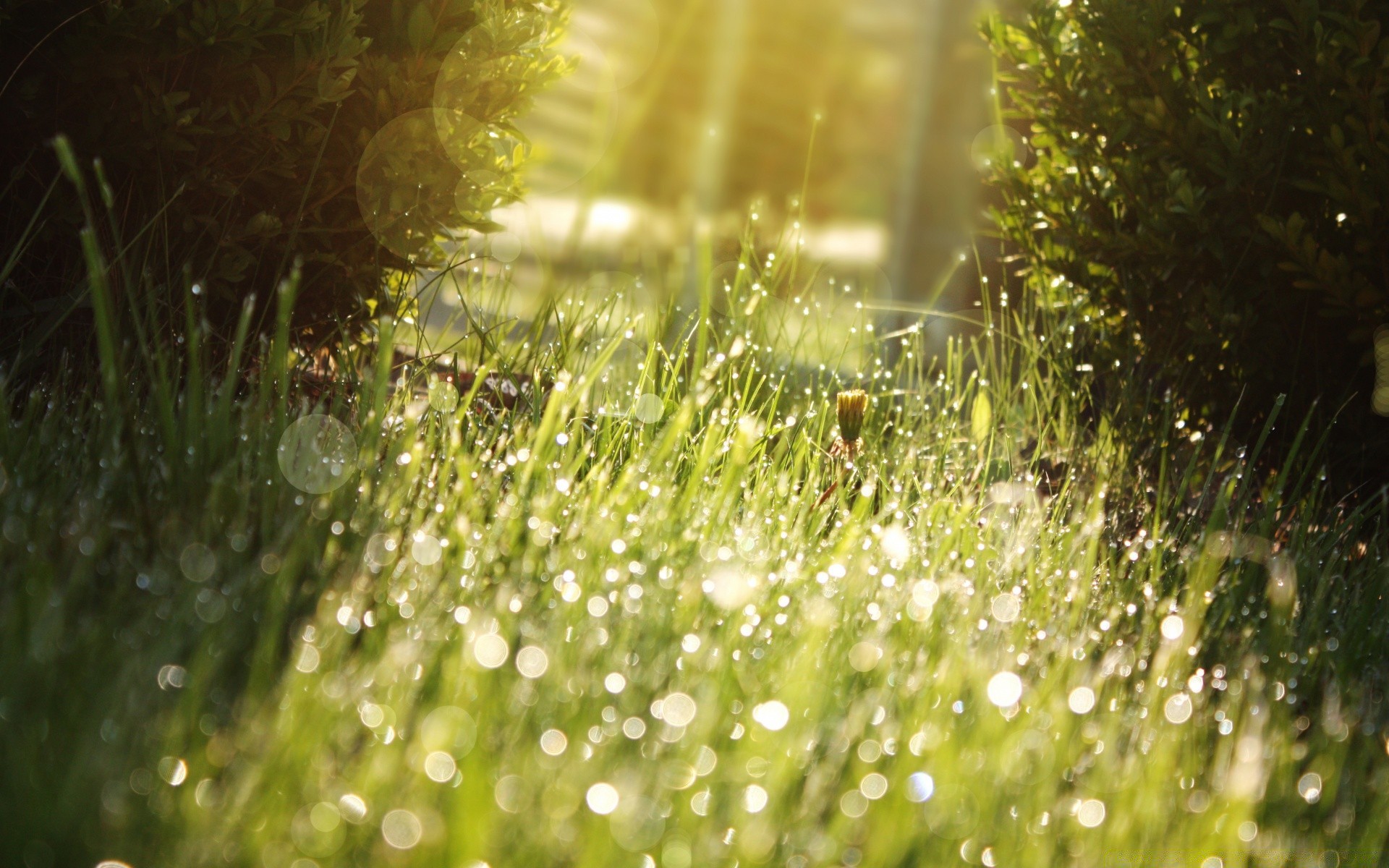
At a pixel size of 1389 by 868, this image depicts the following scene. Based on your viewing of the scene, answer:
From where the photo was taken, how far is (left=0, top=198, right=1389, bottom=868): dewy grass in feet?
3.78

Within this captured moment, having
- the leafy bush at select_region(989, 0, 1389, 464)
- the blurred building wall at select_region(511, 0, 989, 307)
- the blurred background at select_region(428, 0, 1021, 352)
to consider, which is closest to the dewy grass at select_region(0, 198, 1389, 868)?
the leafy bush at select_region(989, 0, 1389, 464)

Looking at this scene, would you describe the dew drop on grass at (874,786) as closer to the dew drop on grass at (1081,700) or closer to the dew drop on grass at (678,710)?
the dew drop on grass at (678,710)

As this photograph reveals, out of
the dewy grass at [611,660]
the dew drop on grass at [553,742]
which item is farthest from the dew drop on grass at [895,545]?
the dew drop on grass at [553,742]

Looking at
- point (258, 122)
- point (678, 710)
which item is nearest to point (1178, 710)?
point (678, 710)

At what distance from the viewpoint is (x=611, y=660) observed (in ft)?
4.89

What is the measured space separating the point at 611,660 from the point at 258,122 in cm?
172

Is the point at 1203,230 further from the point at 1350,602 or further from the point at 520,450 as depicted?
the point at 520,450

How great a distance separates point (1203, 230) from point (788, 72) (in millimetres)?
7097

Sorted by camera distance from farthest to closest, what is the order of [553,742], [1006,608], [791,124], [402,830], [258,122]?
[791,124] < [258,122] < [1006,608] < [553,742] < [402,830]

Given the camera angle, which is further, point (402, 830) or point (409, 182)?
point (409, 182)

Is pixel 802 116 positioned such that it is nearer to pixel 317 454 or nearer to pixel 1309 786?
pixel 317 454

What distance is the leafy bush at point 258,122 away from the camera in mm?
2385

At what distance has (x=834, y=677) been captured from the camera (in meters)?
1.58

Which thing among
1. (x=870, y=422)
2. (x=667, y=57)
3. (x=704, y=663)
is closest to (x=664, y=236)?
(x=667, y=57)
